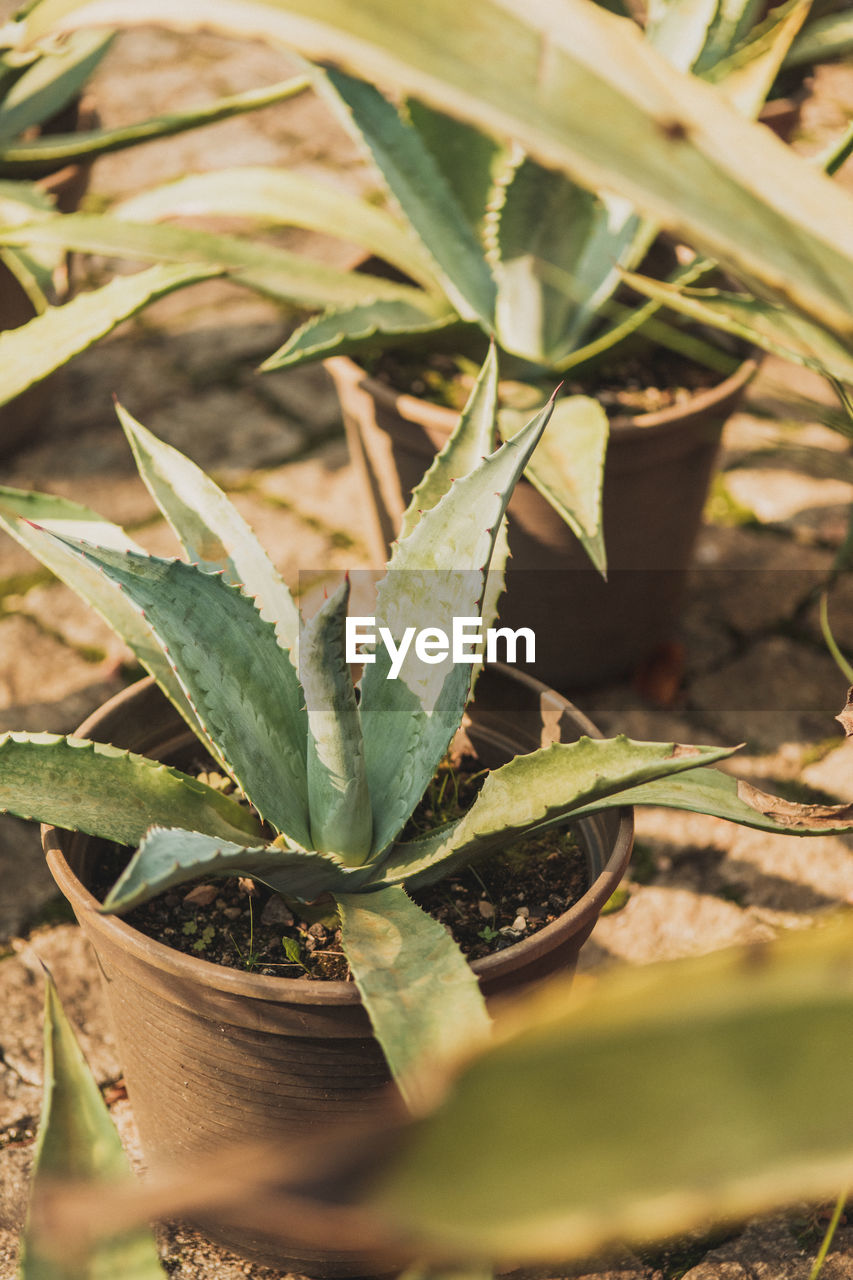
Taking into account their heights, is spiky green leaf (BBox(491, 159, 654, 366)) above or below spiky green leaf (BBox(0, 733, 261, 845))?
above

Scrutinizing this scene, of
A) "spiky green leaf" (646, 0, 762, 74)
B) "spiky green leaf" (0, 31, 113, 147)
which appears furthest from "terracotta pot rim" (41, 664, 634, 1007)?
"spiky green leaf" (0, 31, 113, 147)

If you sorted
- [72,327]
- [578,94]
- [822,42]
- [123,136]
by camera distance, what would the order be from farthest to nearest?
[822,42] < [123,136] < [72,327] < [578,94]

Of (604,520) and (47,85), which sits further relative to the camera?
(47,85)

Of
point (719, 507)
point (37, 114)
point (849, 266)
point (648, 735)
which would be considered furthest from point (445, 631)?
point (37, 114)

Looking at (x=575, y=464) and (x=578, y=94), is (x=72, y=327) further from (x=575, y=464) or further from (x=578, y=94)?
(x=578, y=94)

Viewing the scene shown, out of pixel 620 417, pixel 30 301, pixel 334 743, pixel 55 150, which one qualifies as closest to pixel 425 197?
pixel 620 417

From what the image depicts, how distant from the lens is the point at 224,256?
166 cm

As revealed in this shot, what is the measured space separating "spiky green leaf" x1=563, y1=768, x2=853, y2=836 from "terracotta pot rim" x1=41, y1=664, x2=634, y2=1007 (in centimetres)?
7

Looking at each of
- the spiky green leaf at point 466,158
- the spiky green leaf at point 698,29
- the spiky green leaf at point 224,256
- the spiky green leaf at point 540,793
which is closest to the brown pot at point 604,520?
the spiky green leaf at point 224,256

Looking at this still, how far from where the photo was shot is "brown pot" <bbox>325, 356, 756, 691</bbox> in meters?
1.64

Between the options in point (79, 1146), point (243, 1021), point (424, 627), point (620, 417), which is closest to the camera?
point (79, 1146)

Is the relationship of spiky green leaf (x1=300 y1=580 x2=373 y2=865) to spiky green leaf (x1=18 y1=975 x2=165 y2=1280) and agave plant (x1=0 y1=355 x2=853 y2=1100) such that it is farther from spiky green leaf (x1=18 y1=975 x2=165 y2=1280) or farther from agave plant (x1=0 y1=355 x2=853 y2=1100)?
Answer: spiky green leaf (x1=18 y1=975 x2=165 y2=1280)

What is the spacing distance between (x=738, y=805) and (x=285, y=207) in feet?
3.89

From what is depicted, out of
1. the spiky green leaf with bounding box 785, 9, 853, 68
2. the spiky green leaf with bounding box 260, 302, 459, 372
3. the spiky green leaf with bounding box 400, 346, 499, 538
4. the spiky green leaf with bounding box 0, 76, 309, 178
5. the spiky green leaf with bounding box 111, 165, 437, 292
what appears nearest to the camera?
the spiky green leaf with bounding box 400, 346, 499, 538
